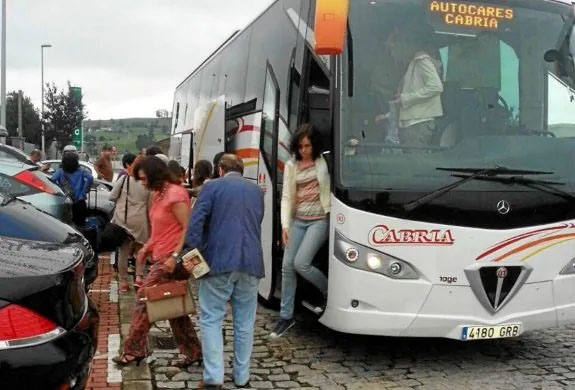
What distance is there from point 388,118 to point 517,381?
2368 millimetres

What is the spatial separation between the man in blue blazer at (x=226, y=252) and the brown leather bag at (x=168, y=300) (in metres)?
0.40

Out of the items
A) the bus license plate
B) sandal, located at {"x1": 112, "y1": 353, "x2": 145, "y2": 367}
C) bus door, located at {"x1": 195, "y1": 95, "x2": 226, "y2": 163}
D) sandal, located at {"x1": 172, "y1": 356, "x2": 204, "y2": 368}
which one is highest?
bus door, located at {"x1": 195, "y1": 95, "x2": 226, "y2": 163}

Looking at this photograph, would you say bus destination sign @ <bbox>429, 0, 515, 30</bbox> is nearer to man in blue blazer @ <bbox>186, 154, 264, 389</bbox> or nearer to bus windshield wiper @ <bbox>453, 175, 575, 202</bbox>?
bus windshield wiper @ <bbox>453, 175, 575, 202</bbox>

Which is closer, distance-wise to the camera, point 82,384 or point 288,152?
point 82,384

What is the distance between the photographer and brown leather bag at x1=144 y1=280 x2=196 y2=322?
509cm

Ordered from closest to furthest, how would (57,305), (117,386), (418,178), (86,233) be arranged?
(57,305) < (117,386) < (418,178) < (86,233)

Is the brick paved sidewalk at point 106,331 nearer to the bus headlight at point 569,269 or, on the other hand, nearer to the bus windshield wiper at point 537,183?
the bus windshield wiper at point 537,183

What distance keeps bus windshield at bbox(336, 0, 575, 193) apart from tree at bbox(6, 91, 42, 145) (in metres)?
41.9

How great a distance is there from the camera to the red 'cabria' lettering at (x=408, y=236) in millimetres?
5098

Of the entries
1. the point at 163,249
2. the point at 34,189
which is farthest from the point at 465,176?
the point at 34,189

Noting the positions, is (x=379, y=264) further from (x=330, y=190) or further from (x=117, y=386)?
(x=117, y=386)

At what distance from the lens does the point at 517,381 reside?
531 centimetres

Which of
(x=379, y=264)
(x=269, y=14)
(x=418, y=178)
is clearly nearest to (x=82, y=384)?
(x=379, y=264)

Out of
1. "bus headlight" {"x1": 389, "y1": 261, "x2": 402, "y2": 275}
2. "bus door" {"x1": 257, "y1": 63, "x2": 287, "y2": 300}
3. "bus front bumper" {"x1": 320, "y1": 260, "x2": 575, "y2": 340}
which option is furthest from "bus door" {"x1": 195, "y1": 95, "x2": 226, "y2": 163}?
"bus headlight" {"x1": 389, "y1": 261, "x2": 402, "y2": 275}
